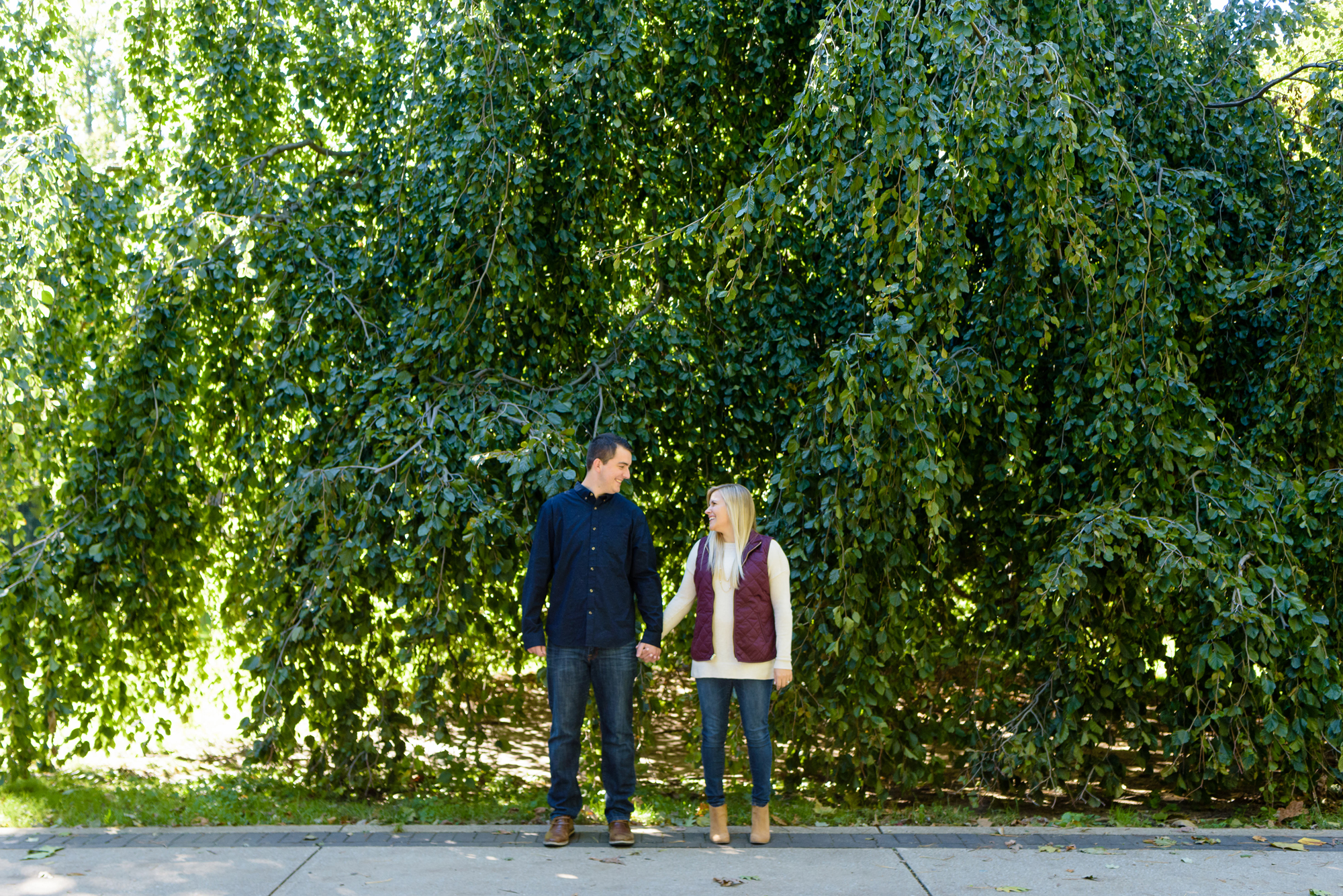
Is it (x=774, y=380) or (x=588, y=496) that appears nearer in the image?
(x=588, y=496)

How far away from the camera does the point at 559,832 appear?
464cm

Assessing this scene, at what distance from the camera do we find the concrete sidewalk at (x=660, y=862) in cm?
411

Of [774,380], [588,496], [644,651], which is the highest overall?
[774,380]

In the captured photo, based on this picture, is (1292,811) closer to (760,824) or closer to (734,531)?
(760,824)

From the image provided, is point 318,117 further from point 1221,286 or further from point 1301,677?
point 1301,677

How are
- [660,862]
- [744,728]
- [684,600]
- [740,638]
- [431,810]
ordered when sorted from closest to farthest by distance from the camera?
[660,862]
[740,638]
[744,728]
[684,600]
[431,810]

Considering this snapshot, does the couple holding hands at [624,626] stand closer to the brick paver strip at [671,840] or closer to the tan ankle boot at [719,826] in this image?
the tan ankle boot at [719,826]

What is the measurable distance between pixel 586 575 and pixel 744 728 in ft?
3.05

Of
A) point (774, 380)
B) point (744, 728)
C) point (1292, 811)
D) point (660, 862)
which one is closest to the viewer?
point (660, 862)

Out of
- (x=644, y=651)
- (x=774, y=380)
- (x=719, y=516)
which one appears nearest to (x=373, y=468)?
(x=644, y=651)

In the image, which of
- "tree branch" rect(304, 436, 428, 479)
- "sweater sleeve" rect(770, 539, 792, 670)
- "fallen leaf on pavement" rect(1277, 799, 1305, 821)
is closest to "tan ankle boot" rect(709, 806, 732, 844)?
"sweater sleeve" rect(770, 539, 792, 670)

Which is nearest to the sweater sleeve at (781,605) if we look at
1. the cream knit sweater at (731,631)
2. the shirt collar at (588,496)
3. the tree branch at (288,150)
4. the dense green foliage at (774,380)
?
the cream knit sweater at (731,631)

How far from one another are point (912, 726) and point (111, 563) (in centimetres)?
405

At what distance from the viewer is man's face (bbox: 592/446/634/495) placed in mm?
4652
